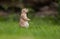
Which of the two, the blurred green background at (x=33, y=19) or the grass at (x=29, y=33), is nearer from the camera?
the grass at (x=29, y=33)

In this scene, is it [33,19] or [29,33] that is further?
[33,19]

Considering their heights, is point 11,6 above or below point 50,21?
above

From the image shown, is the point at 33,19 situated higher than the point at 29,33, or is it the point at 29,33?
the point at 33,19

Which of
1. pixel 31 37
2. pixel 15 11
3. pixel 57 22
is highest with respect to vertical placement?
pixel 15 11

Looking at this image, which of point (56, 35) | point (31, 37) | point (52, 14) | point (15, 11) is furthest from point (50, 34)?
point (15, 11)

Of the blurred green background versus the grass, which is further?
the blurred green background

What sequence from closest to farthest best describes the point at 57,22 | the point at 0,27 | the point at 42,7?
the point at 0,27
the point at 57,22
the point at 42,7

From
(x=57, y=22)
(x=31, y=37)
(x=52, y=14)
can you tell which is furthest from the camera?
(x=52, y=14)

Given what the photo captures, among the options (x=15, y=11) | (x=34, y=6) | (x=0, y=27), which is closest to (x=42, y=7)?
(x=34, y=6)

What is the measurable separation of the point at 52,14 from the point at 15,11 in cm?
271

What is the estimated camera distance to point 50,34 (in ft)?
39.5

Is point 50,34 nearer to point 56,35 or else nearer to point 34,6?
point 56,35

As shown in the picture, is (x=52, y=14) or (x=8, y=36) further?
(x=52, y=14)

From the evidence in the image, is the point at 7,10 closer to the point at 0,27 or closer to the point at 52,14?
the point at 52,14
